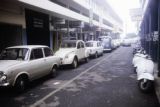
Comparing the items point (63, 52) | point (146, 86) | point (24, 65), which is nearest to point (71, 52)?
point (63, 52)

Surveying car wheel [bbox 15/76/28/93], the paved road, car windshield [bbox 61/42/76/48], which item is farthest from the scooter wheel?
car windshield [bbox 61/42/76/48]

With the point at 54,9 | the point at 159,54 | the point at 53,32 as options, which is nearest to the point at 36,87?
the point at 159,54

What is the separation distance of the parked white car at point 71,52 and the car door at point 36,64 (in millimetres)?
3484

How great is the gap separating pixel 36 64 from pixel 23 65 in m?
0.88

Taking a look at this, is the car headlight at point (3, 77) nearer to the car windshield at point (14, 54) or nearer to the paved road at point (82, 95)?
the paved road at point (82, 95)

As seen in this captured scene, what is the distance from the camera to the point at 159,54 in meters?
9.32

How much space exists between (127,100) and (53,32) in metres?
16.3

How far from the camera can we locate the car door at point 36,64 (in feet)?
25.9

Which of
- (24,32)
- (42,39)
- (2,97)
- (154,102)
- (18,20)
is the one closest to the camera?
(154,102)

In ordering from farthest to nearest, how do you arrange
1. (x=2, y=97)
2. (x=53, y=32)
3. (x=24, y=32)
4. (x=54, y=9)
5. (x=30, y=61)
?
(x=53, y=32) < (x=54, y=9) < (x=24, y=32) < (x=30, y=61) < (x=2, y=97)

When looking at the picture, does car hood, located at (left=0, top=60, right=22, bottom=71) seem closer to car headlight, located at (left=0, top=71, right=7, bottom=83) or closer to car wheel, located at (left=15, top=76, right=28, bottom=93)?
car headlight, located at (left=0, top=71, right=7, bottom=83)

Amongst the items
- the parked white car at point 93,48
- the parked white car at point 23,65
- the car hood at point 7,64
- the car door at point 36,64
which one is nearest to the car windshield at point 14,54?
the parked white car at point 23,65

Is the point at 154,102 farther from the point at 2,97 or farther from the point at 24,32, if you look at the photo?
the point at 24,32

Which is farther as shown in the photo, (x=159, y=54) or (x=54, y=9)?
(x=54, y=9)
